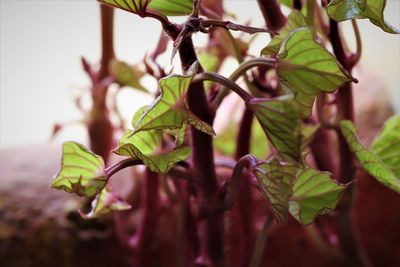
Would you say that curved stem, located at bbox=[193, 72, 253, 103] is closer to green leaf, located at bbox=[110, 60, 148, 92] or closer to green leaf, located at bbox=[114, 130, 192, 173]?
green leaf, located at bbox=[114, 130, 192, 173]

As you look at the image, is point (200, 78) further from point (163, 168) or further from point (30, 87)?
point (30, 87)

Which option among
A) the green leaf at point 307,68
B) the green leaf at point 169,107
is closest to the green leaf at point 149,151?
the green leaf at point 169,107

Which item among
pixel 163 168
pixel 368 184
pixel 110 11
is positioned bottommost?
pixel 368 184

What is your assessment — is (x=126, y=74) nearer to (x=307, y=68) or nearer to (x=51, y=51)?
(x=307, y=68)

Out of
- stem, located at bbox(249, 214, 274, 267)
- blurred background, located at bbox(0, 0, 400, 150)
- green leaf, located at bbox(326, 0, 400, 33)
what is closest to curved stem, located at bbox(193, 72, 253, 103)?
green leaf, located at bbox(326, 0, 400, 33)

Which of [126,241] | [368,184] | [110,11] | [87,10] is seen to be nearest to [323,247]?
[368,184]

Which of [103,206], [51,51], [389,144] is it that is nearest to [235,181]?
[103,206]
